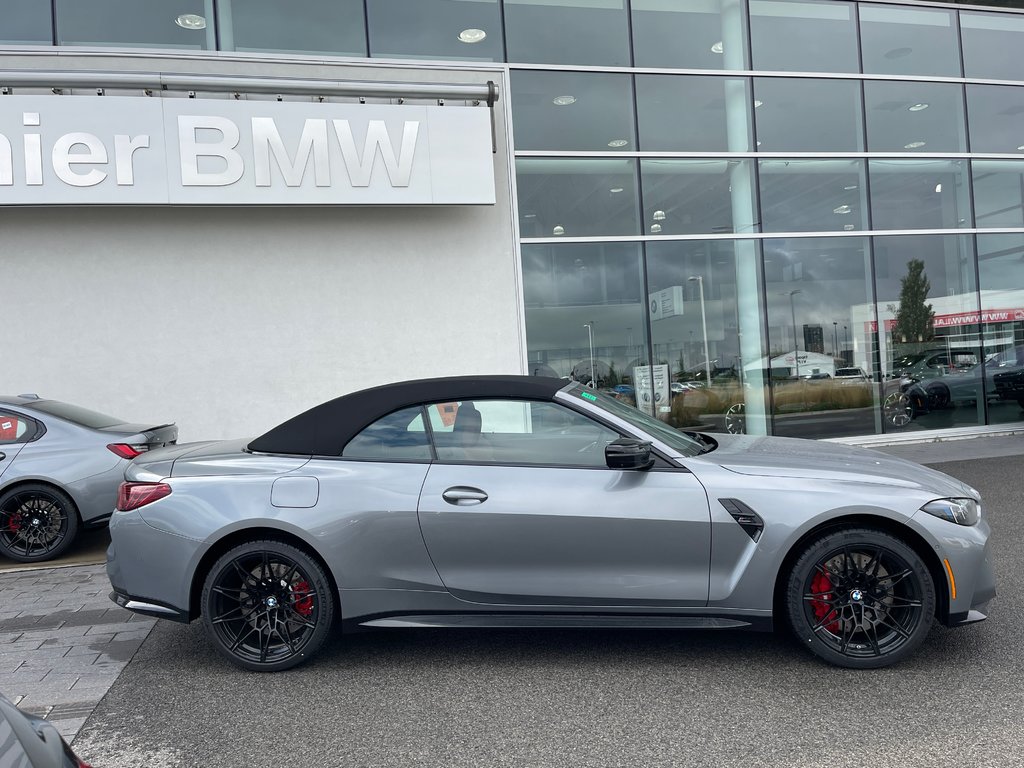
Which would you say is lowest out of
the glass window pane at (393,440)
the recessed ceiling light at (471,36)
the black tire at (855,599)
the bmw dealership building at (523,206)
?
the black tire at (855,599)

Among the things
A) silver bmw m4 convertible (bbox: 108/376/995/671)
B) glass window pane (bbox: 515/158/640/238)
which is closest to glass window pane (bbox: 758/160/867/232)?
glass window pane (bbox: 515/158/640/238)

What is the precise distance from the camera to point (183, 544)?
3887mm

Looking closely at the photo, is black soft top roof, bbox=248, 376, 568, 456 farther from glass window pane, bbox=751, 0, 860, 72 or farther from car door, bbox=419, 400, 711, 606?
glass window pane, bbox=751, 0, 860, 72

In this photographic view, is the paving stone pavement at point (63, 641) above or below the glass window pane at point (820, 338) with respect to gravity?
below

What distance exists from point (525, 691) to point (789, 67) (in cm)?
1163

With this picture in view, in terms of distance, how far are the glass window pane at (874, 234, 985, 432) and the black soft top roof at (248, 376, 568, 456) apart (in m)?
10.0

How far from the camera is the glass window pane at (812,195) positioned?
1204cm

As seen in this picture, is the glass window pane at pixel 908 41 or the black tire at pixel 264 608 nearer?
the black tire at pixel 264 608

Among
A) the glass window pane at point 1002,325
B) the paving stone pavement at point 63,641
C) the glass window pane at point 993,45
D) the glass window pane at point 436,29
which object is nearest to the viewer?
the paving stone pavement at point 63,641

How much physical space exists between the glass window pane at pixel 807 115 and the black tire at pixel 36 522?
10564mm

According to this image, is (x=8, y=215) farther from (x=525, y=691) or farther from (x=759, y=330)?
(x=759, y=330)

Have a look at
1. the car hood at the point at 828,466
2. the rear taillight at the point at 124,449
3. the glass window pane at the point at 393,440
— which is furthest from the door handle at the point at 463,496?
the rear taillight at the point at 124,449

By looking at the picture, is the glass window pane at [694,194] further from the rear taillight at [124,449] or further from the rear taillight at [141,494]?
the rear taillight at [141,494]

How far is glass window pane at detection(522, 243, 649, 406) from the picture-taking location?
36.7ft
